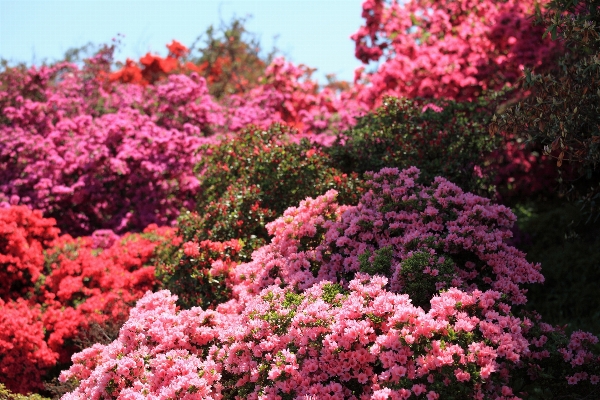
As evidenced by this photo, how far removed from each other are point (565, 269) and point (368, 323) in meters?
5.90

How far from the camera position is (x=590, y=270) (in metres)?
9.07

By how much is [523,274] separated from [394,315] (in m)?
1.62

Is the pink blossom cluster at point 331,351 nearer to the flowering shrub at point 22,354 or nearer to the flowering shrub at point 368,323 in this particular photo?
the flowering shrub at point 368,323

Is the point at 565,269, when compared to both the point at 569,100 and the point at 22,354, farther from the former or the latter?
the point at 22,354

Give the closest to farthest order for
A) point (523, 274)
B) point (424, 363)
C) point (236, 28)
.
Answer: point (424, 363), point (523, 274), point (236, 28)

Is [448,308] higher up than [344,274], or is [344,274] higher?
[344,274]

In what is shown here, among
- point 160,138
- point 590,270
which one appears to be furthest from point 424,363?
point 160,138

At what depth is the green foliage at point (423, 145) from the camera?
7.80 metres

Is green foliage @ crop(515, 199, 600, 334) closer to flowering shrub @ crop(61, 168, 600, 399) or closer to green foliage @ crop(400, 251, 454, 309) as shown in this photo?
flowering shrub @ crop(61, 168, 600, 399)

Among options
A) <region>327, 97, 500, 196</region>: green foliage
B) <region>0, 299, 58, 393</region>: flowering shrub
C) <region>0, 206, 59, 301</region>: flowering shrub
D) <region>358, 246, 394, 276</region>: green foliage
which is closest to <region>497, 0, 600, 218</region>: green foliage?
<region>358, 246, 394, 276</region>: green foliage

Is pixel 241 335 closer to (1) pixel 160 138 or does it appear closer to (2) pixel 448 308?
(2) pixel 448 308

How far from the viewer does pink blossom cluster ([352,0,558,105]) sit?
1159 centimetres

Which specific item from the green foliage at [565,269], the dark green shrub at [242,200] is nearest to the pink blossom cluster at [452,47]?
the green foliage at [565,269]

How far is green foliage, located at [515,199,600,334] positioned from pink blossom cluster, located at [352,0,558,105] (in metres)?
2.89
